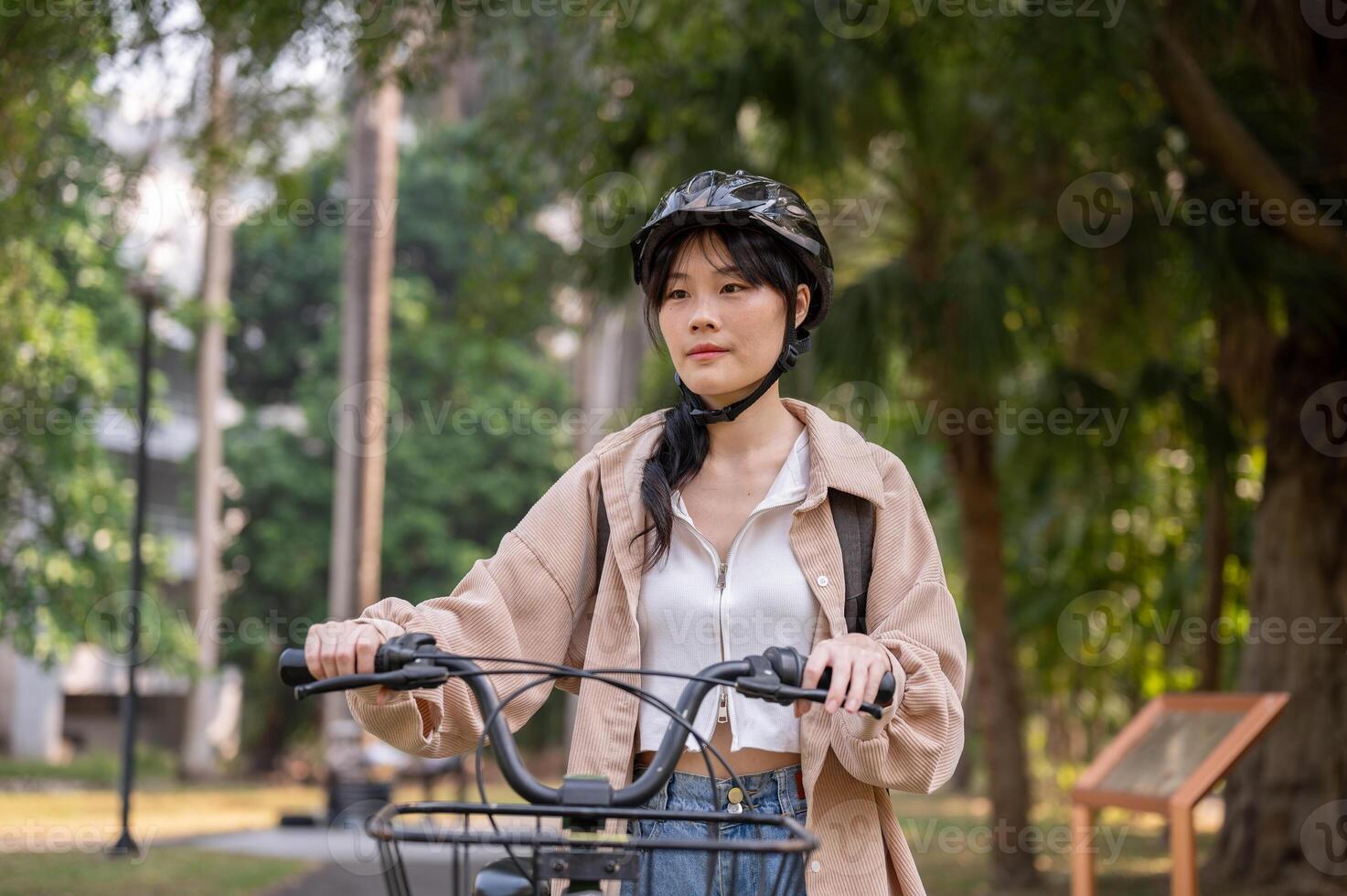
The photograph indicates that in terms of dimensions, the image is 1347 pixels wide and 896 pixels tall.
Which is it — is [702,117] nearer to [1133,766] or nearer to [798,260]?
[1133,766]

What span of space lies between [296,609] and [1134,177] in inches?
777

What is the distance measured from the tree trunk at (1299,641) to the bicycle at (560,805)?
728 centimetres

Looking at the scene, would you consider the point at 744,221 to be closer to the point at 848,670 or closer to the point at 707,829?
the point at 848,670

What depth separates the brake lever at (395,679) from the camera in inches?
76.2

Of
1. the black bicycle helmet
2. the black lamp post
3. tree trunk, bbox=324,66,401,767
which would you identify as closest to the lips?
the black bicycle helmet

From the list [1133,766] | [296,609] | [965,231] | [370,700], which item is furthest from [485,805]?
[296,609]

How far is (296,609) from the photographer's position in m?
25.4

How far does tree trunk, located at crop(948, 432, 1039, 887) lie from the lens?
34.3 feet

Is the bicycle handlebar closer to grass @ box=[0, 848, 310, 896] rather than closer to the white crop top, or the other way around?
the white crop top

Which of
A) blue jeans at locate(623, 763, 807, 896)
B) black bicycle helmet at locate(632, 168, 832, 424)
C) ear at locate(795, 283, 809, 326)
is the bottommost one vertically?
blue jeans at locate(623, 763, 807, 896)

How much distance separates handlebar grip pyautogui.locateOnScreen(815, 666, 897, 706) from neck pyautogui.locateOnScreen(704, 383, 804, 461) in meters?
0.65

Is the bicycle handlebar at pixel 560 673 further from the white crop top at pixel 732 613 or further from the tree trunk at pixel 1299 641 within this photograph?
the tree trunk at pixel 1299 641

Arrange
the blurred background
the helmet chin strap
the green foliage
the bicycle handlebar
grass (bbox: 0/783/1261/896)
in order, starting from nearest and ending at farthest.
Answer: the bicycle handlebar < the helmet chin strap < the blurred background < grass (bbox: 0/783/1261/896) < the green foliage

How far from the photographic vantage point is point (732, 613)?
2.39 metres
